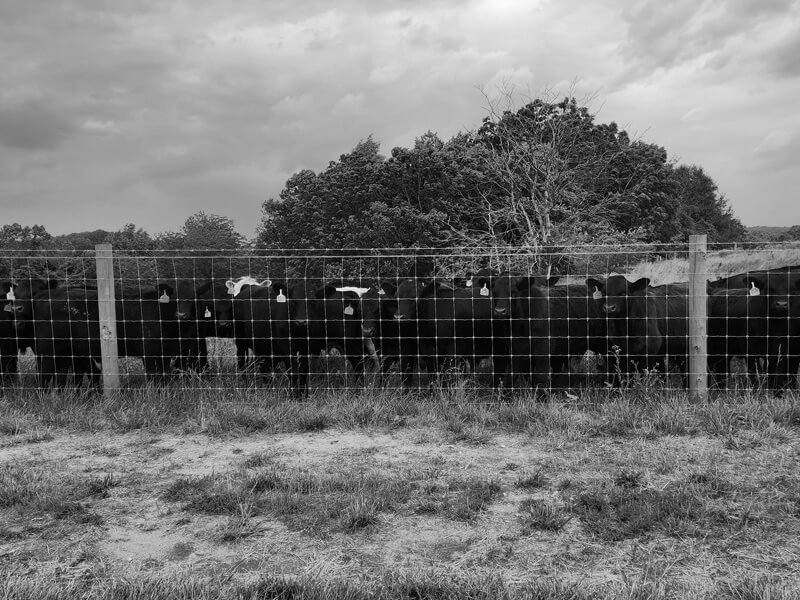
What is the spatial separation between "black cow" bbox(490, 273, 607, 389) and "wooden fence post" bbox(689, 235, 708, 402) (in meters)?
1.33

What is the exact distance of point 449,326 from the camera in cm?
866

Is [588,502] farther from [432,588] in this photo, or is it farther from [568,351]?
[568,351]

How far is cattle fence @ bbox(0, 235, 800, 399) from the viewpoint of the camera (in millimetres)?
8070

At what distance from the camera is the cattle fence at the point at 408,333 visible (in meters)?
8.07

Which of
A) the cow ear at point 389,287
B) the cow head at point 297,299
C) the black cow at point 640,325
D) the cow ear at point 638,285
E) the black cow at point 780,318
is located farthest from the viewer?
the cow ear at point 389,287

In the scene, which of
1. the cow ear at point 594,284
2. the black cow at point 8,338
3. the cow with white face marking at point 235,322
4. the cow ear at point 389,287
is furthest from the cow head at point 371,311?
the black cow at point 8,338

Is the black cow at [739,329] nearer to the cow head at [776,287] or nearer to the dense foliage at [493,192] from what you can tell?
the cow head at [776,287]

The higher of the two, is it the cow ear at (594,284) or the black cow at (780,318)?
the cow ear at (594,284)

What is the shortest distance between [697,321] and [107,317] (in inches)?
244

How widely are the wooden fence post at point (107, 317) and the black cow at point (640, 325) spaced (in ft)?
18.1

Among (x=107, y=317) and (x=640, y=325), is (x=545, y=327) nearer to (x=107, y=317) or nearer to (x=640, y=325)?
(x=640, y=325)

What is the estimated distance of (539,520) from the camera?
412 cm

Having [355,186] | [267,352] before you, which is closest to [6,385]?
[267,352]

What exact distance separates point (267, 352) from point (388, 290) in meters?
1.75
